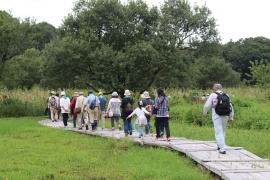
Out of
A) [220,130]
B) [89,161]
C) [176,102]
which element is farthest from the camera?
[176,102]

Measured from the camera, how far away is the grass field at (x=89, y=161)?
8.00 meters

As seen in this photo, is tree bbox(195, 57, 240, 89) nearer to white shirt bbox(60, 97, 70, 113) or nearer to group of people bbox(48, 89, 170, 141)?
white shirt bbox(60, 97, 70, 113)

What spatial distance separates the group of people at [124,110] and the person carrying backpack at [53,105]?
133 inches

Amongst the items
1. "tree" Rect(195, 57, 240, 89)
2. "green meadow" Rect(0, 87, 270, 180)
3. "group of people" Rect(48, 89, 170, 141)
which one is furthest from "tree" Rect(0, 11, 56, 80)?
"tree" Rect(195, 57, 240, 89)

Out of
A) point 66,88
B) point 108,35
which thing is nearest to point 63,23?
point 108,35

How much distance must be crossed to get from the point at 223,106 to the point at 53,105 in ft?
49.3

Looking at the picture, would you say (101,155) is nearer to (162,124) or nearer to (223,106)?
(162,124)

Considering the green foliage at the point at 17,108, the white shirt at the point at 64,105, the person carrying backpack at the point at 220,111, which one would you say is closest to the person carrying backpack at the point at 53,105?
the white shirt at the point at 64,105

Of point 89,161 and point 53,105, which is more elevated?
point 53,105

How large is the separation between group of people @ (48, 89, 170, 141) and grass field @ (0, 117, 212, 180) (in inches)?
44.8

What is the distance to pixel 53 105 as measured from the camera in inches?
893

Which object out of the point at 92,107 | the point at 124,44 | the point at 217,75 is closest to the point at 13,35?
the point at 124,44

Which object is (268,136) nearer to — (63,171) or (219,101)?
(219,101)

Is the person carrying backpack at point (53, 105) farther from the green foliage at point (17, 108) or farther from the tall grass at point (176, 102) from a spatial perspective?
the green foliage at point (17, 108)
